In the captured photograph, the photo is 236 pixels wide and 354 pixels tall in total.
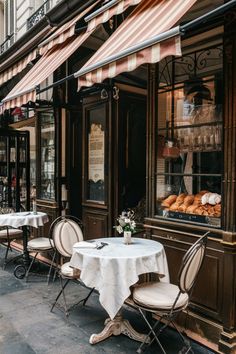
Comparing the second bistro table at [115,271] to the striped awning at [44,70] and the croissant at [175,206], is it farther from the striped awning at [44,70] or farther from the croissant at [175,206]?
the striped awning at [44,70]

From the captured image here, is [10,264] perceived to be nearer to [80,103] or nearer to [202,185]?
[80,103]

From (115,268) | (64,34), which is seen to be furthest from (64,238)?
A: (64,34)

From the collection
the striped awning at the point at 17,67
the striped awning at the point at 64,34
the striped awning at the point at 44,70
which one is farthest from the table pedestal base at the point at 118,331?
the striped awning at the point at 17,67

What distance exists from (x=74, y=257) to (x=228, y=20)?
9.25 ft

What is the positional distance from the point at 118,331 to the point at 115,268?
2.57ft

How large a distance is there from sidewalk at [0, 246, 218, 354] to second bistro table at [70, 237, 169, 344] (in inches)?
5.1

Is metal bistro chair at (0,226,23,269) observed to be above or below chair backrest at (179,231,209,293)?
below

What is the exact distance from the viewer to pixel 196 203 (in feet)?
12.8

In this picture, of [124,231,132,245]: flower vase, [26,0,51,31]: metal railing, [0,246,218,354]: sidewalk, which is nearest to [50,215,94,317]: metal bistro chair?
[0,246,218,354]: sidewalk

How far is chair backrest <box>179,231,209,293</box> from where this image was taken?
287 centimetres

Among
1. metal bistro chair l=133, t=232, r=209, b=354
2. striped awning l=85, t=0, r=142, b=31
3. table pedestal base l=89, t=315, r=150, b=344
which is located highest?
striped awning l=85, t=0, r=142, b=31

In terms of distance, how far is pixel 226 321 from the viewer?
3201mm

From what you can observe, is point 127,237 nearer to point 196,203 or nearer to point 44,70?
point 196,203

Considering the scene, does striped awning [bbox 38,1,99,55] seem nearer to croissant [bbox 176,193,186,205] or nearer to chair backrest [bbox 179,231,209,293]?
croissant [bbox 176,193,186,205]
